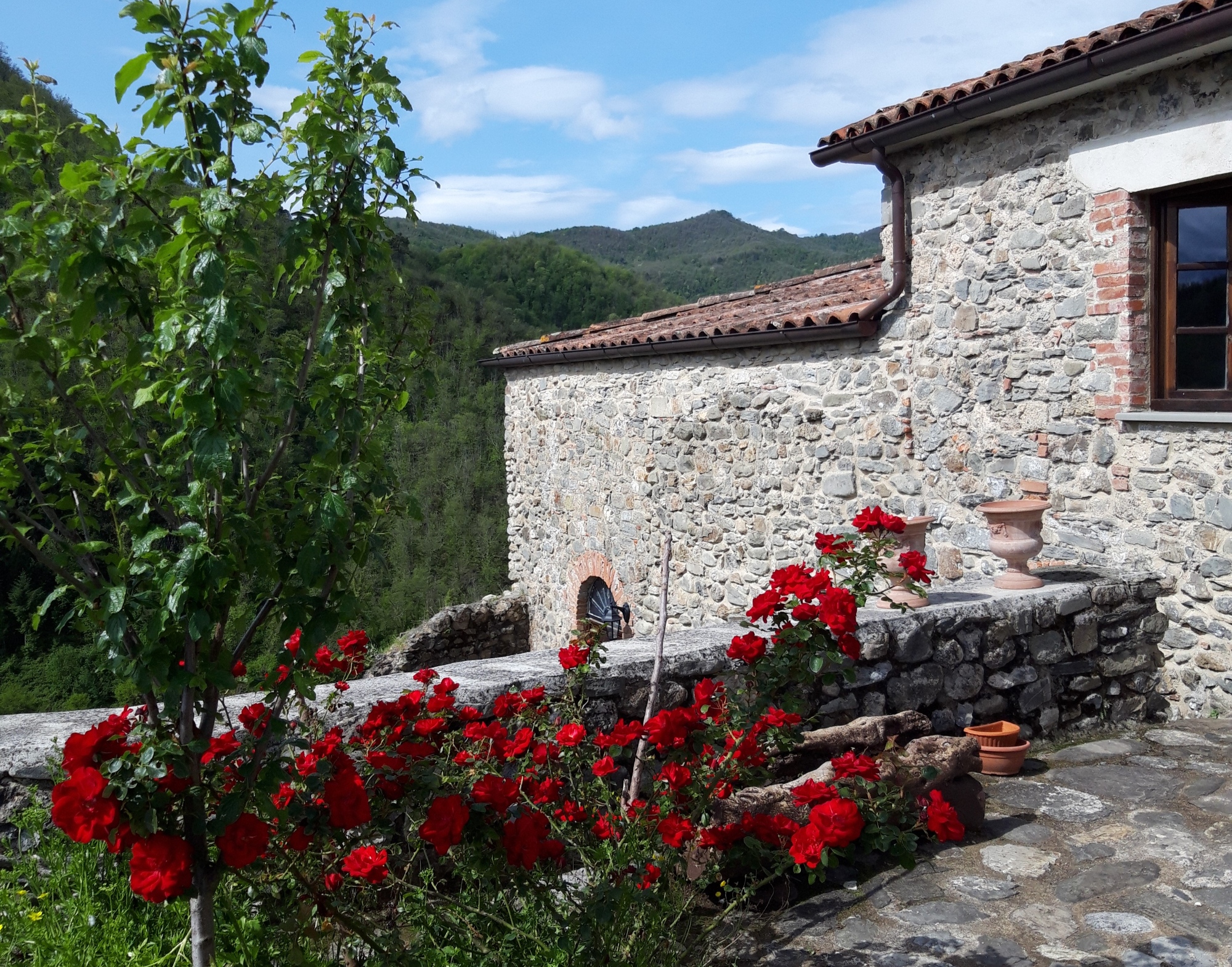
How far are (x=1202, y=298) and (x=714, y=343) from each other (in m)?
3.31

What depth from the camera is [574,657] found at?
284 centimetres

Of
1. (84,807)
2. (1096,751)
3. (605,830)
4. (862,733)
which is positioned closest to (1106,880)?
(862,733)

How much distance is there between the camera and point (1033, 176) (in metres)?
5.29

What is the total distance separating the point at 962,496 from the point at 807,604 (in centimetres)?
323

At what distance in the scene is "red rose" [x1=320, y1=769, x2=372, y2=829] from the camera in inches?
74.8

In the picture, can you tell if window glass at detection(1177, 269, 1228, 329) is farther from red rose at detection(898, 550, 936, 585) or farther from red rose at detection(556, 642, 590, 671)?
red rose at detection(556, 642, 590, 671)

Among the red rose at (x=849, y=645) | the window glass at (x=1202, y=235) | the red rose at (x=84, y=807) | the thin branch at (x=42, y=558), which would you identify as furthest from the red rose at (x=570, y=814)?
the window glass at (x=1202, y=235)

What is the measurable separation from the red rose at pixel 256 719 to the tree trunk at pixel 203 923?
32 centimetres

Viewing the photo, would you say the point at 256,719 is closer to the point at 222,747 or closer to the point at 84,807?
the point at 222,747

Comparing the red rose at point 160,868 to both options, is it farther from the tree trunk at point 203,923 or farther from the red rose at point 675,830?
the red rose at point 675,830

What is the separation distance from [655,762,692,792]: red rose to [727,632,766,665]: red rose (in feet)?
1.71

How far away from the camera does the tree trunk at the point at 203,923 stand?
1.88m

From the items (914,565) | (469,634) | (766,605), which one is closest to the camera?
(766,605)

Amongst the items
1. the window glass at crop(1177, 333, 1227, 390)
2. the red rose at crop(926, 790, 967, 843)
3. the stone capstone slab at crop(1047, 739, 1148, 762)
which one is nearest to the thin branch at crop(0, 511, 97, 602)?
the red rose at crop(926, 790, 967, 843)
